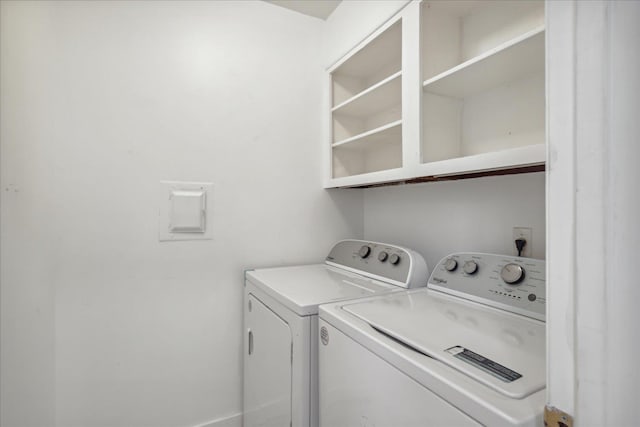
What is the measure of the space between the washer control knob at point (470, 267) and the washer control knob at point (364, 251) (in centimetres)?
51

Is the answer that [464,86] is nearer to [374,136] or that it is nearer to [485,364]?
[374,136]

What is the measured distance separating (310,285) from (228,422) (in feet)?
3.26

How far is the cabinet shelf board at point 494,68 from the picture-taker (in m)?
0.93

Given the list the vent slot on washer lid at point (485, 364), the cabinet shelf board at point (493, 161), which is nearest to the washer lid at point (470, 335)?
the vent slot on washer lid at point (485, 364)

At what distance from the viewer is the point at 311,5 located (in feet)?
5.93

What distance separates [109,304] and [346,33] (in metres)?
1.83

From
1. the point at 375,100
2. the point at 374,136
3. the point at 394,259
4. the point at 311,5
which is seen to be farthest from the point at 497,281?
the point at 311,5

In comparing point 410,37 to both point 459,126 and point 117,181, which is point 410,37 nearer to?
point 459,126

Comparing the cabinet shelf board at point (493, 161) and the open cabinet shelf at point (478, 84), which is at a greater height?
the open cabinet shelf at point (478, 84)

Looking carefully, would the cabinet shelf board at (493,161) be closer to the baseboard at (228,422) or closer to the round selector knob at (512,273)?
the round selector knob at (512,273)

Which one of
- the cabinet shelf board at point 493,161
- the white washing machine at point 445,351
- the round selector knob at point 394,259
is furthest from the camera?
the round selector knob at point 394,259

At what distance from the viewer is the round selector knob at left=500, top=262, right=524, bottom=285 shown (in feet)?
3.27

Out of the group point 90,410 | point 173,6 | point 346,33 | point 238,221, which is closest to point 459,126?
point 346,33

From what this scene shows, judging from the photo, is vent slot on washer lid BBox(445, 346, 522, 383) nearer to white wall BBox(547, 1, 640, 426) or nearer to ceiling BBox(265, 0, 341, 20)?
white wall BBox(547, 1, 640, 426)
